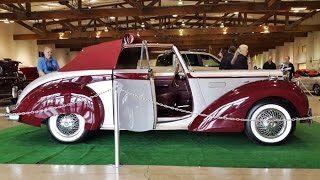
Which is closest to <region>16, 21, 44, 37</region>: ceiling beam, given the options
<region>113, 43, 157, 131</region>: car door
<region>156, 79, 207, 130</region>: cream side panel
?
<region>113, 43, 157, 131</region>: car door

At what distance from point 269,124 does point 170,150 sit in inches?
56.7

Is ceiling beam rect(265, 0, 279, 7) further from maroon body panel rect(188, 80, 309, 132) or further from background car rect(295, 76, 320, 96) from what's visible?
maroon body panel rect(188, 80, 309, 132)

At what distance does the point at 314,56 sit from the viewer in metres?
22.5

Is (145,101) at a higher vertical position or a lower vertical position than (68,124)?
higher

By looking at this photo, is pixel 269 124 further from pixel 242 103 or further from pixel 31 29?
pixel 31 29

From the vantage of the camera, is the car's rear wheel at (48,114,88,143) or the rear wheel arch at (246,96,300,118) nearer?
the rear wheel arch at (246,96,300,118)

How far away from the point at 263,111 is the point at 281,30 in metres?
17.5

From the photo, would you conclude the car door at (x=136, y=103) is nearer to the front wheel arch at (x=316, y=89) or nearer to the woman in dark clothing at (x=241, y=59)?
the woman in dark clothing at (x=241, y=59)

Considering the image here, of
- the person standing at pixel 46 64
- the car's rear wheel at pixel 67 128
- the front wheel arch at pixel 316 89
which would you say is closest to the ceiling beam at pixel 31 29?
the person standing at pixel 46 64

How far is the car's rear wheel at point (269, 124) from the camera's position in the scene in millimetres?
5316

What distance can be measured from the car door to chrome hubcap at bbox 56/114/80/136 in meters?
0.72

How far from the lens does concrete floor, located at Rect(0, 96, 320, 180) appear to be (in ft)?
12.9

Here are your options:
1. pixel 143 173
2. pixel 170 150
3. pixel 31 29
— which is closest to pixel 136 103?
pixel 170 150

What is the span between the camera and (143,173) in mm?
4070
